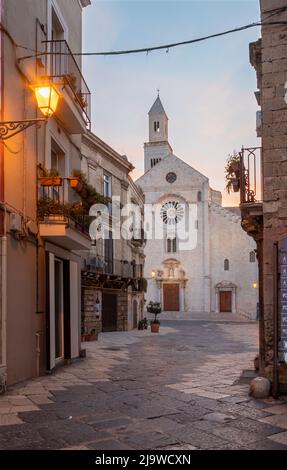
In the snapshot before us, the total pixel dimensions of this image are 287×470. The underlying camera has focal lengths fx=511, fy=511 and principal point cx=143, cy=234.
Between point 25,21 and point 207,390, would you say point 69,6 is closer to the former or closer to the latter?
point 25,21

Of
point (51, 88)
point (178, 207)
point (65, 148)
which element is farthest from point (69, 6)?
point (178, 207)

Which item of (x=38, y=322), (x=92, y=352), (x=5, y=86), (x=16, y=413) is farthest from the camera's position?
(x=92, y=352)

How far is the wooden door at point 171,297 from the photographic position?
49.2 metres

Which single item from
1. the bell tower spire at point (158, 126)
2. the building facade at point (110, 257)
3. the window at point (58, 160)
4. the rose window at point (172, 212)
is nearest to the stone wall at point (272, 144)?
the window at point (58, 160)

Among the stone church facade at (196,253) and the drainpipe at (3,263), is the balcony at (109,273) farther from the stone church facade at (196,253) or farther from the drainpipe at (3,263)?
the stone church facade at (196,253)

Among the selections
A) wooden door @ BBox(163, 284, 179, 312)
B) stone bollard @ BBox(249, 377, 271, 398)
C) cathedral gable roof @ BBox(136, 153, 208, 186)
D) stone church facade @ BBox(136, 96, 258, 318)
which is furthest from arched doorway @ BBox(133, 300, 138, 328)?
stone bollard @ BBox(249, 377, 271, 398)

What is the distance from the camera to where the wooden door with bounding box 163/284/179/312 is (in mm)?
49250

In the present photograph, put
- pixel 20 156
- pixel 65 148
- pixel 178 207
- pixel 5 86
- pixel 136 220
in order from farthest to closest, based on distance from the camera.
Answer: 1. pixel 178 207
2. pixel 136 220
3. pixel 65 148
4. pixel 20 156
5. pixel 5 86

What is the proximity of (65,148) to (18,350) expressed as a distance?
5.11 meters

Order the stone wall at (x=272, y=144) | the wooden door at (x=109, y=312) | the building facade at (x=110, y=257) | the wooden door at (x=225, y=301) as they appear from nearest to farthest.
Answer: the stone wall at (x=272, y=144) → the building facade at (x=110, y=257) → the wooden door at (x=109, y=312) → the wooden door at (x=225, y=301)

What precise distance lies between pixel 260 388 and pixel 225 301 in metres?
41.7

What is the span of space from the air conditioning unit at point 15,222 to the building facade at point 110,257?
13363 mm

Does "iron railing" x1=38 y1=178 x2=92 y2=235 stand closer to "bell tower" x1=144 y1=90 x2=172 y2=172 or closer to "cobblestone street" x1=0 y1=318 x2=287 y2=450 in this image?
"cobblestone street" x1=0 y1=318 x2=287 y2=450

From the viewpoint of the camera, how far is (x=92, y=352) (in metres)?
14.1
